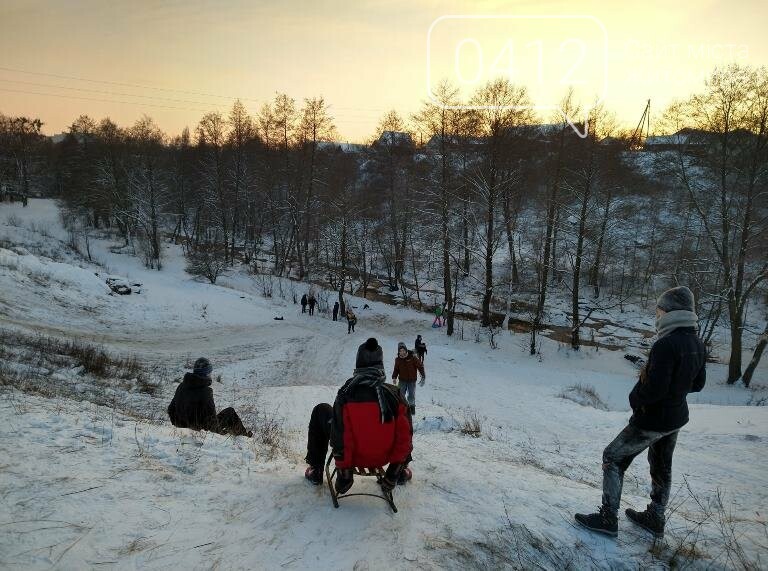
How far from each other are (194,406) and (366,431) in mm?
3662

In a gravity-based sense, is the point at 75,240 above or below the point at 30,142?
below

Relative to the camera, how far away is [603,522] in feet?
11.9

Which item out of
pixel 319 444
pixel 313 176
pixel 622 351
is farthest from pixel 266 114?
pixel 319 444

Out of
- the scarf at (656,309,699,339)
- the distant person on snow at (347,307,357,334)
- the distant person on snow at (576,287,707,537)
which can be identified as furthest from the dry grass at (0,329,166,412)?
the distant person on snow at (347,307,357,334)

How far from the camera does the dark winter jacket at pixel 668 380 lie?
339cm

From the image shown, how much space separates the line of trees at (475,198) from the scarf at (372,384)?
18174mm

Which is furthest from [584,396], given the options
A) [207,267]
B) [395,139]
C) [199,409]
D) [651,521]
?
[207,267]

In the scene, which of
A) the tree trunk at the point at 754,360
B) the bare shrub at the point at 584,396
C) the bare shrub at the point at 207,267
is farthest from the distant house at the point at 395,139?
the tree trunk at the point at 754,360

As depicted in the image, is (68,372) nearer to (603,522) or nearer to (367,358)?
(367,358)

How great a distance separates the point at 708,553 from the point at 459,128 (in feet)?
75.0

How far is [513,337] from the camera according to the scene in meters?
22.6

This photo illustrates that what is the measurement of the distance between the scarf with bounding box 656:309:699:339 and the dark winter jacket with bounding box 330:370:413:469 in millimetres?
2299

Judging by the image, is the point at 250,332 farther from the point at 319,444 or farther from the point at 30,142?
the point at 30,142

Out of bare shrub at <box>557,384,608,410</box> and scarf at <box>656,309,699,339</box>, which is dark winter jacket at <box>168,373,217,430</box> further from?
bare shrub at <box>557,384,608,410</box>
